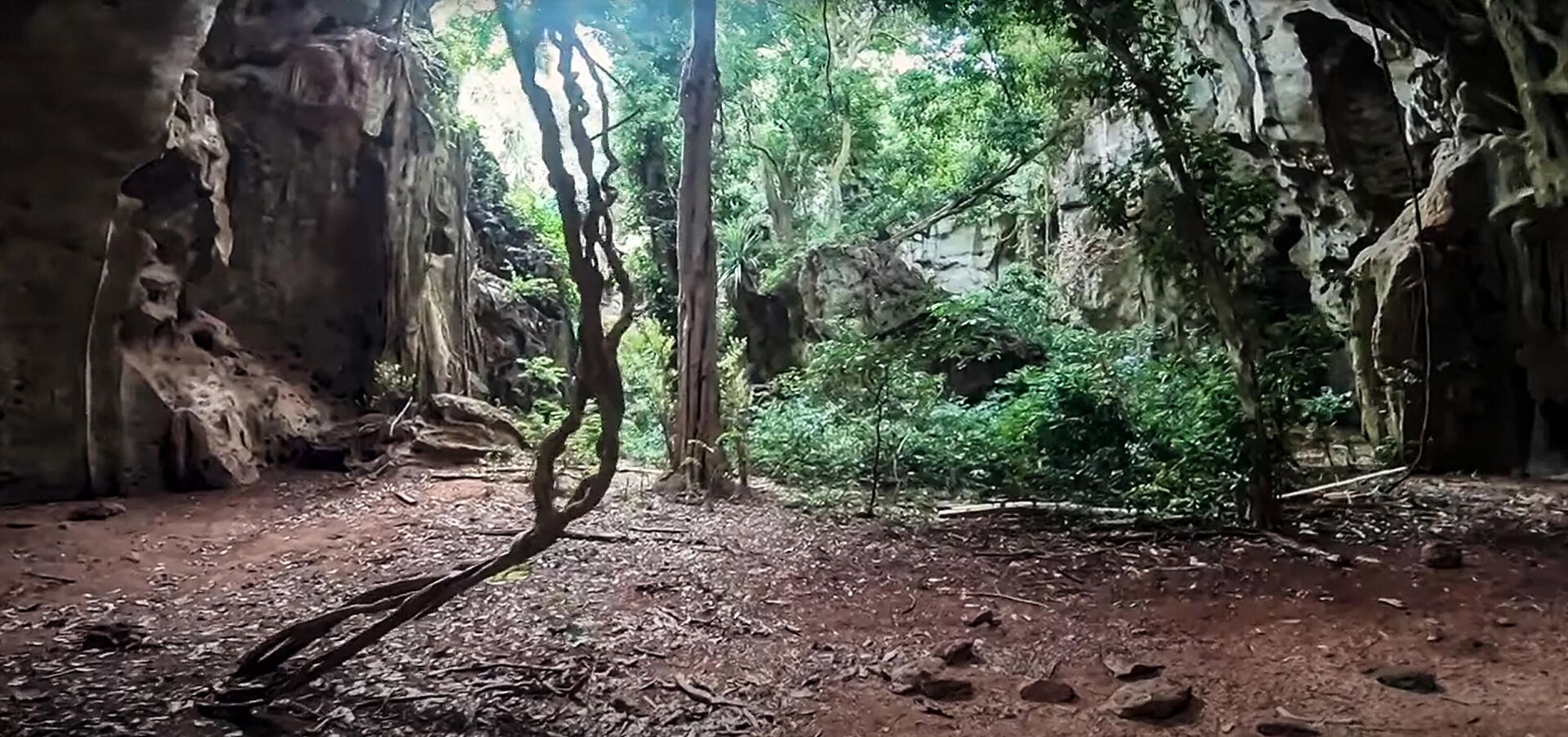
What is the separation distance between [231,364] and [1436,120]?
13645 mm

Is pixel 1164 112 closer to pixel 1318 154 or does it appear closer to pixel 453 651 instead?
pixel 453 651

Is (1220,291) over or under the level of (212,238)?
under

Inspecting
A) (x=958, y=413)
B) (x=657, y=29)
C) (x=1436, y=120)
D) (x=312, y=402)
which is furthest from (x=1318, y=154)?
(x=312, y=402)

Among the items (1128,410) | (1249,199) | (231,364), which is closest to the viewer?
(1249,199)

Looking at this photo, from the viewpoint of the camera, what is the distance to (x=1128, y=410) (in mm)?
9039

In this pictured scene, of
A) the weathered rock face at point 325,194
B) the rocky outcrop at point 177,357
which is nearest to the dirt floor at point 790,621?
the rocky outcrop at point 177,357

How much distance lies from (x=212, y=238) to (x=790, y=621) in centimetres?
791

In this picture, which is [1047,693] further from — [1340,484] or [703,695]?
[1340,484]

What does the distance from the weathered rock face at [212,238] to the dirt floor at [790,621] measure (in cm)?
96

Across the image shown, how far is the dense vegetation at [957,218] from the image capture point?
7664 millimetres

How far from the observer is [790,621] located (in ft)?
18.5

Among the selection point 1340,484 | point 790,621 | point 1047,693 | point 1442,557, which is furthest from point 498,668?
point 1340,484

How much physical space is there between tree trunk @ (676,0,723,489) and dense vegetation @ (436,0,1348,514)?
17.5 inches

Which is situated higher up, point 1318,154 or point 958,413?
point 1318,154
